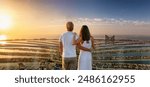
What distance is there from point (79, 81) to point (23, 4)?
1.64m

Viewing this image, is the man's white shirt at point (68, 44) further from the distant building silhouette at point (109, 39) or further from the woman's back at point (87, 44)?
the distant building silhouette at point (109, 39)

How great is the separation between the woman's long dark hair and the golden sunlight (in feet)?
4.64

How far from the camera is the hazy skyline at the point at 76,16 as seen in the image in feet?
31.7

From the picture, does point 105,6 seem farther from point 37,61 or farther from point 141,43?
point 37,61

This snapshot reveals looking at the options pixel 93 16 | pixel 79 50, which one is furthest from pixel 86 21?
pixel 79 50

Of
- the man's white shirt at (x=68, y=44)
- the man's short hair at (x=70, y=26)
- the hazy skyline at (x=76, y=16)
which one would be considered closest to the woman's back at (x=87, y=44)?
the man's white shirt at (x=68, y=44)

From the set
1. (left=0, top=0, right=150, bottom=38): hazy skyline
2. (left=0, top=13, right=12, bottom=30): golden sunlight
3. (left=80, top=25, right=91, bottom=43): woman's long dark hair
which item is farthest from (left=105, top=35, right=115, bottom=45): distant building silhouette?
(left=0, top=13, right=12, bottom=30): golden sunlight

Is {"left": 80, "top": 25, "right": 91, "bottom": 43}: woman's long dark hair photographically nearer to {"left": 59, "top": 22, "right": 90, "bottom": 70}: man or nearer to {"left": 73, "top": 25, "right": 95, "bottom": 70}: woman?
{"left": 73, "top": 25, "right": 95, "bottom": 70}: woman

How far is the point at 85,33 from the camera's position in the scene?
8.94 metres

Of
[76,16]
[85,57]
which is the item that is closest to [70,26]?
[85,57]

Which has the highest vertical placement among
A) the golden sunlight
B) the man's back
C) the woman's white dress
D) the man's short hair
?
the golden sunlight

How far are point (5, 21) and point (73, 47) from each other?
1371mm

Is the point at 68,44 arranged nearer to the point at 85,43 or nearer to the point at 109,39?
the point at 85,43

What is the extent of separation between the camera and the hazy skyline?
31.7 feet
